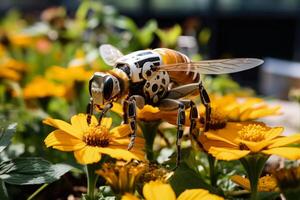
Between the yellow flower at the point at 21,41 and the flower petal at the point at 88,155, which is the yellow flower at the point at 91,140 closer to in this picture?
the flower petal at the point at 88,155

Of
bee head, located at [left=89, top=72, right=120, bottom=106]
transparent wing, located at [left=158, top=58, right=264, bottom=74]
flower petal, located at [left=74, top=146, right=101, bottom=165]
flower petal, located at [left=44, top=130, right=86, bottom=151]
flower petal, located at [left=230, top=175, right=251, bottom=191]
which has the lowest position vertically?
flower petal, located at [left=230, top=175, right=251, bottom=191]

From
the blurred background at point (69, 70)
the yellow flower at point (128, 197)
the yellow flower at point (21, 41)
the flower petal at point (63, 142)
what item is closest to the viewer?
the yellow flower at point (128, 197)

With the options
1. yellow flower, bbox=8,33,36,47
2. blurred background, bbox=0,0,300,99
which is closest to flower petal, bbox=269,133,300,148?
yellow flower, bbox=8,33,36,47

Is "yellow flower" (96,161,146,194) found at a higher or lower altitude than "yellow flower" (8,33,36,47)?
higher

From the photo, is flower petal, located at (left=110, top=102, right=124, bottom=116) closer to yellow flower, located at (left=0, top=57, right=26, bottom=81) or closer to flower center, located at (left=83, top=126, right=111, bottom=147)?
flower center, located at (left=83, top=126, right=111, bottom=147)

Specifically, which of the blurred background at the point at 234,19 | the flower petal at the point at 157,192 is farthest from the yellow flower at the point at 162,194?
the blurred background at the point at 234,19

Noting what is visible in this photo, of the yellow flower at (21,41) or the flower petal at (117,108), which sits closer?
the flower petal at (117,108)
